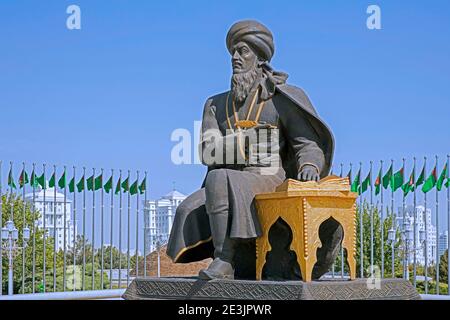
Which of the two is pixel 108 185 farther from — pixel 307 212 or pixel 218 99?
pixel 307 212

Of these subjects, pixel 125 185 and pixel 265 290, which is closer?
pixel 265 290

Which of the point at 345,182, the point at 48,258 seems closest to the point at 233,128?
the point at 345,182

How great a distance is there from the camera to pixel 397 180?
16.1 metres

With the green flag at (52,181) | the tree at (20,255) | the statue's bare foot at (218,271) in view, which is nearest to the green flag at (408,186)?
the green flag at (52,181)

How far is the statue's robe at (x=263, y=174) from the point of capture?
4.95 metres

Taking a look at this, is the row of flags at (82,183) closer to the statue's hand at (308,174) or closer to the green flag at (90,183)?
the green flag at (90,183)

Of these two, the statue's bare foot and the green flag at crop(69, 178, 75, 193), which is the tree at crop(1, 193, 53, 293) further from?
the statue's bare foot

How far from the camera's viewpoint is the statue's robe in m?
4.95

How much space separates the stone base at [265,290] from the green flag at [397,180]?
11146mm

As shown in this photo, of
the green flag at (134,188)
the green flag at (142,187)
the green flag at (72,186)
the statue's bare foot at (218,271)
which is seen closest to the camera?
the statue's bare foot at (218,271)

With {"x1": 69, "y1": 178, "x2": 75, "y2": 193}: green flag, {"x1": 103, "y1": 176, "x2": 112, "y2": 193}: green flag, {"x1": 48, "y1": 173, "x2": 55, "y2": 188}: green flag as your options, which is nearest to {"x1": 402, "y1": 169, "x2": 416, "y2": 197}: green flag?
{"x1": 103, "y1": 176, "x2": 112, "y2": 193}: green flag

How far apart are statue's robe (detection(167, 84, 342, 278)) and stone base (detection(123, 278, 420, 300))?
31cm

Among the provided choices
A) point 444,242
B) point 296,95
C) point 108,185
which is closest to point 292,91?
point 296,95

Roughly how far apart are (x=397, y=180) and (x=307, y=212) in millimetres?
11916
